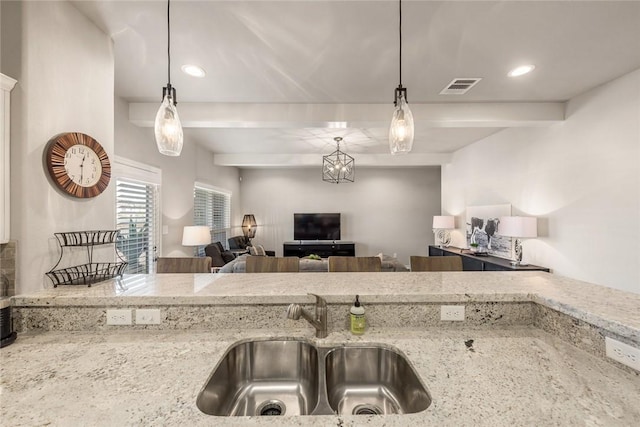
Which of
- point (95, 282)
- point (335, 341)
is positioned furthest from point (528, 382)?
point (95, 282)

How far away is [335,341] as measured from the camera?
3.68ft

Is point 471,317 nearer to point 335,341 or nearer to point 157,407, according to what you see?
point 335,341

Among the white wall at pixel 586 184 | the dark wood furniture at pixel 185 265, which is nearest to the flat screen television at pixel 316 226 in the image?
the white wall at pixel 586 184

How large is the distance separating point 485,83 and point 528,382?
9.21 feet

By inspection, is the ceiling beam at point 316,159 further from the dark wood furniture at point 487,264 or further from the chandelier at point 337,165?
the dark wood furniture at point 487,264

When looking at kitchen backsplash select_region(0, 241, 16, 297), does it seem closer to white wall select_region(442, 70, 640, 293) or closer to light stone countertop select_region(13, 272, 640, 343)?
light stone countertop select_region(13, 272, 640, 343)

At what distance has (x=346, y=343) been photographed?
1.12 metres

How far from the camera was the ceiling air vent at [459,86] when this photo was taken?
8.55 ft

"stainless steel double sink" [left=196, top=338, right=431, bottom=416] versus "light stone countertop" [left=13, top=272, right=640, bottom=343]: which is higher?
"light stone countertop" [left=13, top=272, right=640, bottom=343]

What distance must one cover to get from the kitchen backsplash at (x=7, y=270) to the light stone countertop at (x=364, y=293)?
135 millimetres

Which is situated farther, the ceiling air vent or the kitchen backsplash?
the ceiling air vent

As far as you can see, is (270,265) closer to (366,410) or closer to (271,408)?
(271,408)

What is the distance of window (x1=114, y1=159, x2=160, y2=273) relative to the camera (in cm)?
290

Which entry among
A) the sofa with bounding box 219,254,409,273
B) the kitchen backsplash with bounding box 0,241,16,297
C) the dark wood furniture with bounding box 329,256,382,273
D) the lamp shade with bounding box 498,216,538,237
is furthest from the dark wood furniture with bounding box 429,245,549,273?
the kitchen backsplash with bounding box 0,241,16,297
